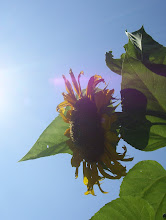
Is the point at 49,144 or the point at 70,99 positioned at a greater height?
the point at 70,99

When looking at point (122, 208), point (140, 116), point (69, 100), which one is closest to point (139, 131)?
point (140, 116)

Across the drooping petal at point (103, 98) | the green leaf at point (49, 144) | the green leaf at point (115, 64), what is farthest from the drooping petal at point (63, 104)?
the green leaf at point (115, 64)

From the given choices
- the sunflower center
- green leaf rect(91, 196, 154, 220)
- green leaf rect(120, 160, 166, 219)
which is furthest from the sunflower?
green leaf rect(91, 196, 154, 220)

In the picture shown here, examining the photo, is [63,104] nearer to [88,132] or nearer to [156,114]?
[88,132]

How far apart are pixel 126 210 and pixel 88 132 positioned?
1.77 ft

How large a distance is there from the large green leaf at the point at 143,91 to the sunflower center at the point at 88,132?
22cm

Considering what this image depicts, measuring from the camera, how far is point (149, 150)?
115 centimetres

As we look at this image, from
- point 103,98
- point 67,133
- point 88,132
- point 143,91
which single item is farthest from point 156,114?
point 67,133

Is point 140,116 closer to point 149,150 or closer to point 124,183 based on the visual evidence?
point 149,150

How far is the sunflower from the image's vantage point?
1234 millimetres

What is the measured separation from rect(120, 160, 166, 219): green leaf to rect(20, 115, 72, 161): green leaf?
41 cm

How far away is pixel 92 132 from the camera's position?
1304 mm

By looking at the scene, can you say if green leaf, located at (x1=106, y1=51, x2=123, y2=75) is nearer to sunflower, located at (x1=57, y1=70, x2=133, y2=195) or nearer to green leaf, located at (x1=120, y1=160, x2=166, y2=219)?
sunflower, located at (x1=57, y1=70, x2=133, y2=195)

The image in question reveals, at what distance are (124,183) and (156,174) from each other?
144mm
